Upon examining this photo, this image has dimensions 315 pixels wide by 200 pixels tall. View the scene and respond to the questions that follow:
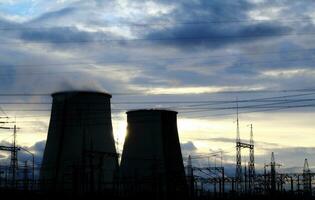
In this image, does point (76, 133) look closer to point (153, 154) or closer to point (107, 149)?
point (107, 149)

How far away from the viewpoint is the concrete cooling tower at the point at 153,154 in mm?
31984

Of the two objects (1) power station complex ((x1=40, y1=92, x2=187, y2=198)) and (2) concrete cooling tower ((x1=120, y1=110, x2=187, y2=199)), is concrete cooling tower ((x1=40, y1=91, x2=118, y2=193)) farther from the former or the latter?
(2) concrete cooling tower ((x1=120, y1=110, x2=187, y2=199))

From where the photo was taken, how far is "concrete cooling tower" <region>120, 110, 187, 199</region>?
31984mm

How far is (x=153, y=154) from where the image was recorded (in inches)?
1272

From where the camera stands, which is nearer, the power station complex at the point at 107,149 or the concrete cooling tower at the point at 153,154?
the power station complex at the point at 107,149

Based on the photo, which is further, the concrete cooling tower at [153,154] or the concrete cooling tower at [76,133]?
the concrete cooling tower at [153,154]

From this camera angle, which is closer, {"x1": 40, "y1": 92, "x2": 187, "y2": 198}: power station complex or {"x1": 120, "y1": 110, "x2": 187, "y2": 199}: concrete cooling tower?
{"x1": 40, "y1": 92, "x2": 187, "y2": 198}: power station complex

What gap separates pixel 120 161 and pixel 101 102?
5598 mm

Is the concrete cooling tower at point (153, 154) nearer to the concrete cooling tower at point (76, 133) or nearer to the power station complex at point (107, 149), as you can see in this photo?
the power station complex at point (107, 149)

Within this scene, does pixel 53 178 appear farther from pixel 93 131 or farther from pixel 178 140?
pixel 178 140

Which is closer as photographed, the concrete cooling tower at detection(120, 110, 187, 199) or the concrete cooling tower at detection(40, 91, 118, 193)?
the concrete cooling tower at detection(40, 91, 118, 193)

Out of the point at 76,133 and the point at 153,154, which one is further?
the point at 153,154

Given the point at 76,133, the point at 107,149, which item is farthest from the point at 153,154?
the point at 76,133

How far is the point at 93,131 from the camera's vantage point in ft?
101
